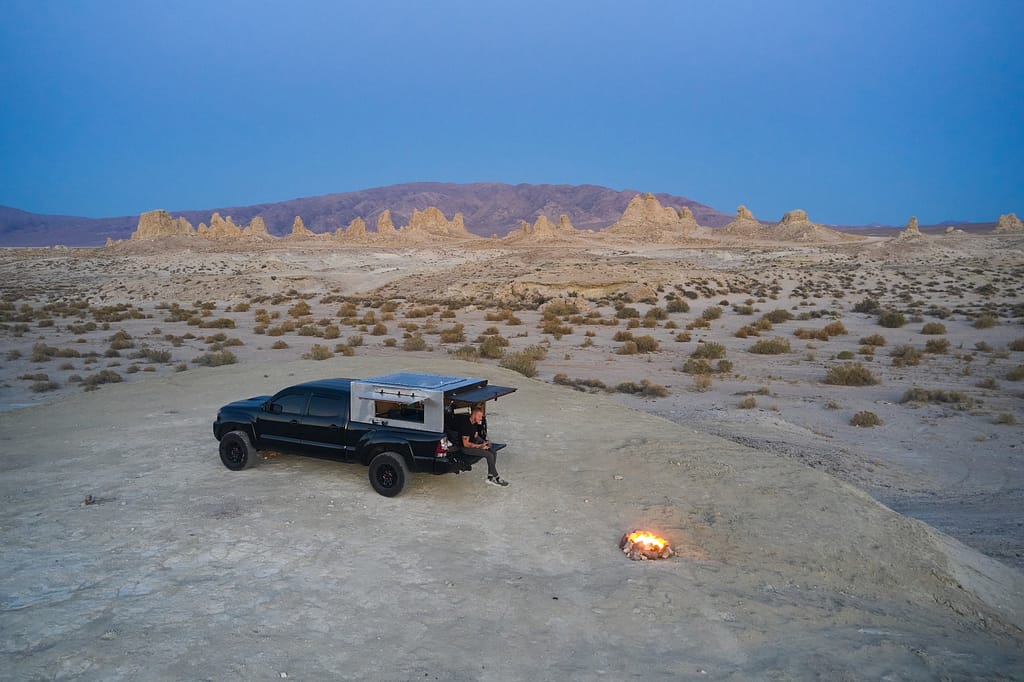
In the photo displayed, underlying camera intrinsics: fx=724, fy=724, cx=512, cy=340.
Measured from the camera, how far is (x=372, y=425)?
9672mm

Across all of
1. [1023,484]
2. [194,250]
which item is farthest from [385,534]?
[194,250]

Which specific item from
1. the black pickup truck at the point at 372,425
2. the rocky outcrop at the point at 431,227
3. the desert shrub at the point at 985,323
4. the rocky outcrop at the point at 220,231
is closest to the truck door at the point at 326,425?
the black pickup truck at the point at 372,425

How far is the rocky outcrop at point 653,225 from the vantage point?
381 feet

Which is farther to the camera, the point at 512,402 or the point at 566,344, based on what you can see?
the point at 566,344

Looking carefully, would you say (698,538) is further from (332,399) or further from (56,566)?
(56,566)

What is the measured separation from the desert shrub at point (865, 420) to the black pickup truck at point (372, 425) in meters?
10.3

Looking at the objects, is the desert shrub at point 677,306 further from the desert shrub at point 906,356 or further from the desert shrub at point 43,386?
the desert shrub at point 43,386

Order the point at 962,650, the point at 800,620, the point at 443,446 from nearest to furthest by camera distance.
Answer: the point at 962,650 < the point at 800,620 < the point at 443,446

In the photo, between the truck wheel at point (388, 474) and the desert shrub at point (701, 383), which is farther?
the desert shrub at point (701, 383)

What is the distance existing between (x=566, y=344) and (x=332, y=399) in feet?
69.3

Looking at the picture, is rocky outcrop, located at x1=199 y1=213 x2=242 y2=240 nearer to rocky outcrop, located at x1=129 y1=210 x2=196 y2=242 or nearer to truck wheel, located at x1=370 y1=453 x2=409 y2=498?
rocky outcrop, located at x1=129 y1=210 x2=196 y2=242

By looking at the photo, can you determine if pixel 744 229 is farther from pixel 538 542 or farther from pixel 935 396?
pixel 538 542

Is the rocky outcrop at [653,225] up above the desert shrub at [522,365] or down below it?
above

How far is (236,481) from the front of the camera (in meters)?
10.1
